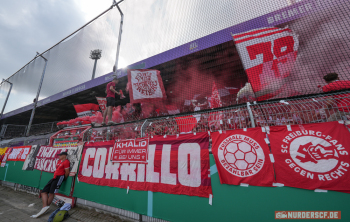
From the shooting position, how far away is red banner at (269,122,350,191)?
192 cm

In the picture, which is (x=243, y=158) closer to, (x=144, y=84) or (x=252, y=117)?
(x=252, y=117)

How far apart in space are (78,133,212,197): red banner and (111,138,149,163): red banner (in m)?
0.12

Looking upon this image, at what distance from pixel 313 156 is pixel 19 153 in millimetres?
10486

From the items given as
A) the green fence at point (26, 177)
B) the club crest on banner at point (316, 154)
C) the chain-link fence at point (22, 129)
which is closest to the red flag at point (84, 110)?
the chain-link fence at point (22, 129)

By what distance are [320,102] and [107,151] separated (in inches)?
191

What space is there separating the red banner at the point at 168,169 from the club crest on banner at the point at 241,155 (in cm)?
35

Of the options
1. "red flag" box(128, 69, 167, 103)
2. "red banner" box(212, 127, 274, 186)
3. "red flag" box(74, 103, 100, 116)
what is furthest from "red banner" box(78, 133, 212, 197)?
"red flag" box(74, 103, 100, 116)

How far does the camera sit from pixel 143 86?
21.1 ft

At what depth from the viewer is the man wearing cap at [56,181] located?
4.17 m

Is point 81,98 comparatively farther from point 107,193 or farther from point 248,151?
point 248,151

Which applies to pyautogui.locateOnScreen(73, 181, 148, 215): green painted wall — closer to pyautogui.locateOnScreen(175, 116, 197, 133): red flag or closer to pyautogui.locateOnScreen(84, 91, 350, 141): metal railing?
pyautogui.locateOnScreen(84, 91, 350, 141): metal railing

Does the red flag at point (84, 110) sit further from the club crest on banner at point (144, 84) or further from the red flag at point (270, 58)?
the red flag at point (270, 58)

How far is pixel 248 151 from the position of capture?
96.0 inches

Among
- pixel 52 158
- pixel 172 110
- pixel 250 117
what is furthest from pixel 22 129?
pixel 250 117
